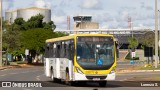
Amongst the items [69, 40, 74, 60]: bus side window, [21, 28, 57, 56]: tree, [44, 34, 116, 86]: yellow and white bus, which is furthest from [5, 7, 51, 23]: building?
[44, 34, 116, 86]: yellow and white bus

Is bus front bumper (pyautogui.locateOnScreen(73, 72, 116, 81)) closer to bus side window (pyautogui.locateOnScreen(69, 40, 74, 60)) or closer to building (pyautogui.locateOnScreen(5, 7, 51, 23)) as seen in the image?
bus side window (pyautogui.locateOnScreen(69, 40, 74, 60))

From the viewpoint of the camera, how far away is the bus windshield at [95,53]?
28672 mm

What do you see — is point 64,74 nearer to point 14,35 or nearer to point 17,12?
point 14,35

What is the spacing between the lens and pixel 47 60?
37.0m

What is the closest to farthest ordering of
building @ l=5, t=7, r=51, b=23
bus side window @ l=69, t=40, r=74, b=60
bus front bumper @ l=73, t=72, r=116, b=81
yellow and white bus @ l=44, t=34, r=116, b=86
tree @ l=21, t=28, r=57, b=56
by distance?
bus front bumper @ l=73, t=72, r=116, b=81 < yellow and white bus @ l=44, t=34, r=116, b=86 < bus side window @ l=69, t=40, r=74, b=60 < tree @ l=21, t=28, r=57, b=56 < building @ l=5, t=7, r=51, b=23

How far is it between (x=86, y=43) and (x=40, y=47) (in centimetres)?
6354

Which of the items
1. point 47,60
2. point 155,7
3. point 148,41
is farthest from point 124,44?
point 47,60

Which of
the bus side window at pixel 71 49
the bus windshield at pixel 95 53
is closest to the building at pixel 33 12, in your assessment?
the bus side window at pixel 71 49

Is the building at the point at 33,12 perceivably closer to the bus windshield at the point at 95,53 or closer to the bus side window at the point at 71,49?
the bus side window at the point at 71,49

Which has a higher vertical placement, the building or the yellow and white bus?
the building

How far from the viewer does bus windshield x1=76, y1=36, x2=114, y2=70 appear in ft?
94.1

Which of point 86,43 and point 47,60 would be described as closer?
point 86,43

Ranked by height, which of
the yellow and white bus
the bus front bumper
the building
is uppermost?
the building

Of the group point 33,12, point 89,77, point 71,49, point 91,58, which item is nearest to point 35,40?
point 71,49
